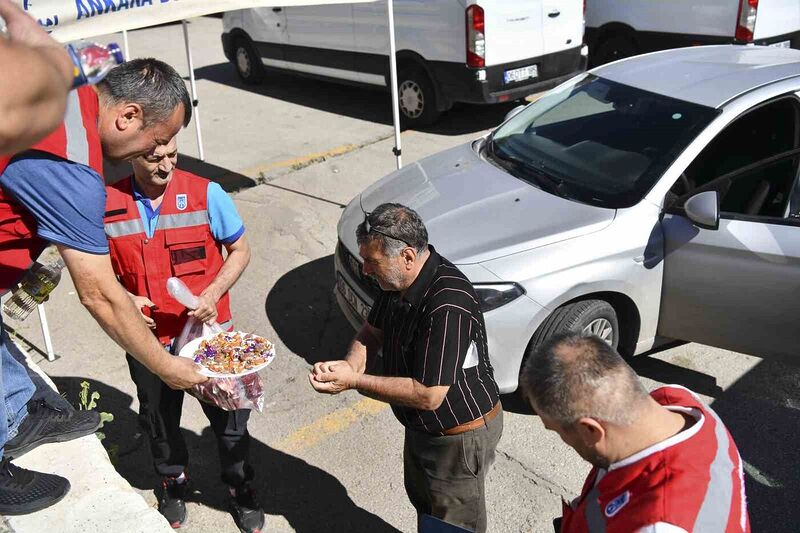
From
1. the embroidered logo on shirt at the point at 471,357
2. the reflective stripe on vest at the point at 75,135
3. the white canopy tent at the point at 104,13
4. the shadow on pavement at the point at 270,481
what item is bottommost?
the shadow on pavement at the point at 270,481

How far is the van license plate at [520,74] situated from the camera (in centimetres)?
912

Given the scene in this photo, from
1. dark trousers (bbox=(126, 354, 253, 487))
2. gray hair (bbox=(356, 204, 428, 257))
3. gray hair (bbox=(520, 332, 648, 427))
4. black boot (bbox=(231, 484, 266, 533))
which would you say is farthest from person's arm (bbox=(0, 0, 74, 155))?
black boot (bbox=(231, 484, 266, 533))

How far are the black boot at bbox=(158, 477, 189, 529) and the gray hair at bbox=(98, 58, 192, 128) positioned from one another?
6.31 feet

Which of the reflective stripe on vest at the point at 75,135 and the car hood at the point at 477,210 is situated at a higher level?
the reflective stripe on vest at the point at 75,135

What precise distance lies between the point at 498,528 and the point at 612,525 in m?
2.03

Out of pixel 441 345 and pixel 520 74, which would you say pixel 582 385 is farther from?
pixel 520 74

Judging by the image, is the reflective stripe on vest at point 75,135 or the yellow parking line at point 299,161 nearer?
the reflective stripe on vest at point 75,135

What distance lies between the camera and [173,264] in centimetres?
344

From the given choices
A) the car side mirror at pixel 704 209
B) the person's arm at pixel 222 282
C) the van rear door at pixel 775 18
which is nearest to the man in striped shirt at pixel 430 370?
the person's arm at pixel 222 282

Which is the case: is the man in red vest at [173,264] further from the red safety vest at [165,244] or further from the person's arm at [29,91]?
the person's arm at [29,91]

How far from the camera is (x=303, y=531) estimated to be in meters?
3.82

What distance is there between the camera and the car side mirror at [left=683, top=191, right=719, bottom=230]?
416 cm

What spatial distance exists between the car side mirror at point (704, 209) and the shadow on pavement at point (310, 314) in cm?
233

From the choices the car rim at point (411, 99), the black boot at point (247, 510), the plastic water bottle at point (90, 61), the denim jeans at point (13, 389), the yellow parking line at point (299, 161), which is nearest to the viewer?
→ the plastic water bottle at point (90, 61)
